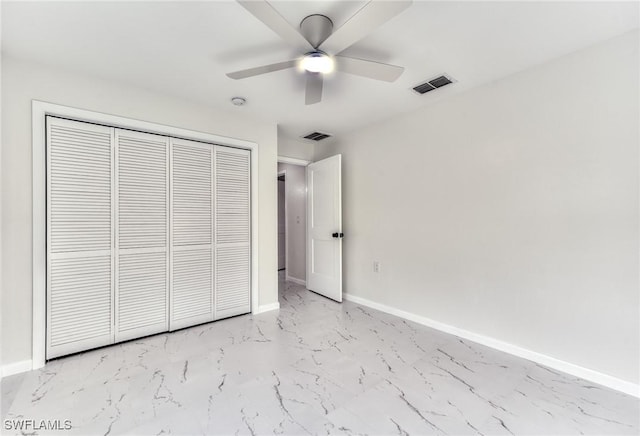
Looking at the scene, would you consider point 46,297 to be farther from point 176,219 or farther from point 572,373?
point 572,373

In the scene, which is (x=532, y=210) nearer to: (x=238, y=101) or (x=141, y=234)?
(x=238, y=101)

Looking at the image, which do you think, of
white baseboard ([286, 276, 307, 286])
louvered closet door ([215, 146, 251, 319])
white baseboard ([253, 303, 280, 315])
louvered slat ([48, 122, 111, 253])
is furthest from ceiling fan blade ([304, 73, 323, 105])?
white baseboard ([286, 276, 307, 286])

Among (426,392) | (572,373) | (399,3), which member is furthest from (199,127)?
(572,373)

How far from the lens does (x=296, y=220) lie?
532 cm

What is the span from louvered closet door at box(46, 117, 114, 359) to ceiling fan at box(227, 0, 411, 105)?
1.58m

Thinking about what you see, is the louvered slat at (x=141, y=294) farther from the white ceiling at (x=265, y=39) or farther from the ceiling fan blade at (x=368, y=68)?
the ceiling fan blade at (x=368, y=68)

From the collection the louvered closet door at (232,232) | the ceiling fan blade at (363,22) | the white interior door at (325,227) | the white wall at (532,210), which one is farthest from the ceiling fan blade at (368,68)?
the white interior door at (325,227)

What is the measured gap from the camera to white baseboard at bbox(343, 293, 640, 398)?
1.94m

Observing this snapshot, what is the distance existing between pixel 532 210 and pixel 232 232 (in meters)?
2.91

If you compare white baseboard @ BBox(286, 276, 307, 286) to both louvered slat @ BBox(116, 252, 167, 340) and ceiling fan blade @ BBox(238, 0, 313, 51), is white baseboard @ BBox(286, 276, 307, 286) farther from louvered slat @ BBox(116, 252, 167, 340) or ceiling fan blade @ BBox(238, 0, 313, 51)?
ceiling fan blade @ BBox(238, 0, 313, 51)

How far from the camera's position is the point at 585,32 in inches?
75.7

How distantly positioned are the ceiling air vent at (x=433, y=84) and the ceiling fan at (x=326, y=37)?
2.63ft

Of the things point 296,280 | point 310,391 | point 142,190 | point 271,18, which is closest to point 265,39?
point 271,18

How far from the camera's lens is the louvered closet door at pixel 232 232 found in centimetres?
322
